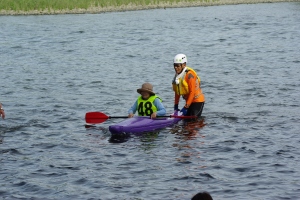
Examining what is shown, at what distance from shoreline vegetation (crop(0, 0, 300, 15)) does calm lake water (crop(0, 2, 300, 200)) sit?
10.5 meters

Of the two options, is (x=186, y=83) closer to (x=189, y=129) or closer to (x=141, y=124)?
(x=189, y=129)

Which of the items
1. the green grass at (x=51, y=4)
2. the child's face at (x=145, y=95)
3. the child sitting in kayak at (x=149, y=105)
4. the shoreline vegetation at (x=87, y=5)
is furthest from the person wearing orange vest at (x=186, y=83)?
the green grass at (x=51, y=4)

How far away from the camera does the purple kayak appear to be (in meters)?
14.0

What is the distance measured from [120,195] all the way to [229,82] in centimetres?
1211

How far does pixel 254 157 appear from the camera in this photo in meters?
12.5

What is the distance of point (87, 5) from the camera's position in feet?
167

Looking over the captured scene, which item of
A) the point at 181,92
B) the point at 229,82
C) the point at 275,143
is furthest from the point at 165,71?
the point at 275,143

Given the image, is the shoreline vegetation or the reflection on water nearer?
the reflection on water

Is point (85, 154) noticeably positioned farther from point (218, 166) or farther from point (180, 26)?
point (180, 26)

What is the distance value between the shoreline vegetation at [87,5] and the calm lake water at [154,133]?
1046 centimetres

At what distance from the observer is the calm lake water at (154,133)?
11.2m

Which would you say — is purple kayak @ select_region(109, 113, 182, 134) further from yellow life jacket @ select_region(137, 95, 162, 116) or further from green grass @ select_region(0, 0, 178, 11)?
green grass @ select_region(0, 0, 178, 11)

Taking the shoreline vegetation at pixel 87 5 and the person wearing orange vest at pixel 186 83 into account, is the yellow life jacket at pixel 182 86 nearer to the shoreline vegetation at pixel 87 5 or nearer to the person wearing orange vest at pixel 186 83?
the person wearing orange vest at pixel 186 83

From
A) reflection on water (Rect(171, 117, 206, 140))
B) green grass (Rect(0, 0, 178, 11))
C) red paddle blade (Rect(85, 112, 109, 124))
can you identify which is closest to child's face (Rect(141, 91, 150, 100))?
reflection on water (Rect(171, 117, 206, 140))
